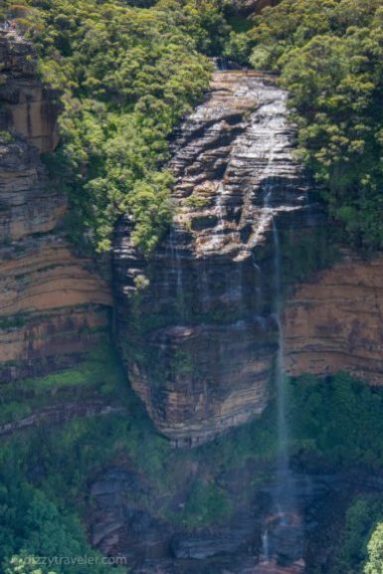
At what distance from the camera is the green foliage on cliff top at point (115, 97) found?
70.0 ft

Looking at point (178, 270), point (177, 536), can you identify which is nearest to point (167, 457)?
point (177, 536)

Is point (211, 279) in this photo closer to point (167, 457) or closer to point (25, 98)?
point (167, 457)

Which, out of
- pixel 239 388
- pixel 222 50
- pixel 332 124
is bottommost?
pixel 239 388

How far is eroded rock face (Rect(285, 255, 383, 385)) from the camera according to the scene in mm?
22422

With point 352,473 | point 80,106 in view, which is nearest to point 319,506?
point 352,473

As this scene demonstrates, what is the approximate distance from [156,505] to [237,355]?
4.45 m

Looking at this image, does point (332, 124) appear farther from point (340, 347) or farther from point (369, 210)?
point (340, 347)

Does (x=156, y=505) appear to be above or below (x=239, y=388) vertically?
below

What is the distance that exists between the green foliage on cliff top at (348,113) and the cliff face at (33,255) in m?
6.43

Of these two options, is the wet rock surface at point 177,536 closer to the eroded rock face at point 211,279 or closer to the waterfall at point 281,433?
the waterfall at point 281,433

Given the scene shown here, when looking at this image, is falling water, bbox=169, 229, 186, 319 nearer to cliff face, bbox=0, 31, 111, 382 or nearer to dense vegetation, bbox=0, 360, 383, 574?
cliff face, bbox=0, 31, 111, 382

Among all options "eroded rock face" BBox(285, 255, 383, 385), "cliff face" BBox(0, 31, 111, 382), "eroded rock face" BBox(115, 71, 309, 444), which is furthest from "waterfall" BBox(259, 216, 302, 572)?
"cliff face" BBox(0, 31, 111, 382)

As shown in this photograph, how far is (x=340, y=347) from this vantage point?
23.3 meters

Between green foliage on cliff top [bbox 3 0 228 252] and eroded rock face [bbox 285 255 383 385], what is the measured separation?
183 inches
